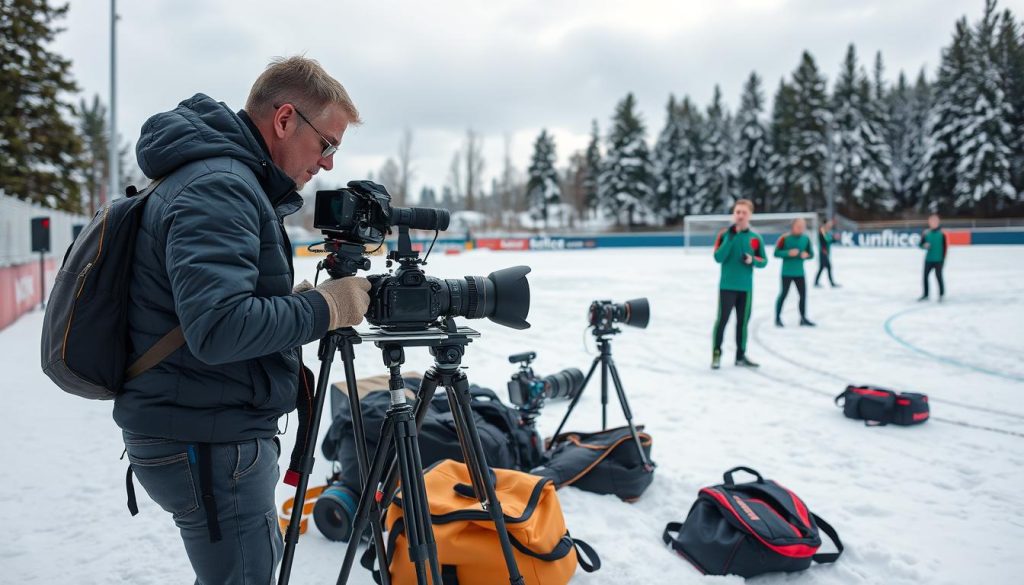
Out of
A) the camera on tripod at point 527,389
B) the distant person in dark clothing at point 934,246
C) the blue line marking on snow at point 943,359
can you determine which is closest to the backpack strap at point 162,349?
the camera on tripod at point 527,389

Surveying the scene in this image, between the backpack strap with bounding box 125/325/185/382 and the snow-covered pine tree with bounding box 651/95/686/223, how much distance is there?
175ft

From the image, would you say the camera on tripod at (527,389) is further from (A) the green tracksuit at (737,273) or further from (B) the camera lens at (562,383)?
(A) the green tracksuit at (737,273)

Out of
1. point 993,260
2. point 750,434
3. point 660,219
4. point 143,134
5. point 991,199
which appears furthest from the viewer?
point 660,219

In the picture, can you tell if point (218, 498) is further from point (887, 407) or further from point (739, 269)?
point (739, 269)

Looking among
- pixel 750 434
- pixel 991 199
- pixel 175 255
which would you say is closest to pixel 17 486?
pixel 175 255

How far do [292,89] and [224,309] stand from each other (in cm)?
65

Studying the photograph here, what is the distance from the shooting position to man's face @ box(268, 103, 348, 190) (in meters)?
1.60

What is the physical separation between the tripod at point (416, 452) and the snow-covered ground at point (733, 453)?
0.80 metres

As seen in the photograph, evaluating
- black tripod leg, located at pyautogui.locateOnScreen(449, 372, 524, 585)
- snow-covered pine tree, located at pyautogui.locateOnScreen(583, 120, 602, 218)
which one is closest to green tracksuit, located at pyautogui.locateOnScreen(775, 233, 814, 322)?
black tripod leg, located at pyautogui.locateOnScreen(449, 372, 524, 585)

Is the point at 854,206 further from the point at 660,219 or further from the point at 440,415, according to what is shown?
the point at 440,415

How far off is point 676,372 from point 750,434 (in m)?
2.03

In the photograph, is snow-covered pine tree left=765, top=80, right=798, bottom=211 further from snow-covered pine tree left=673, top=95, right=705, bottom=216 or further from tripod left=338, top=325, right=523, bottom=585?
tripod left=338, top=325, right=523, bottom=585

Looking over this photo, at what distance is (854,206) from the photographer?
4838 centimetres

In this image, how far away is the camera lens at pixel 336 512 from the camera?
305 centimetres
